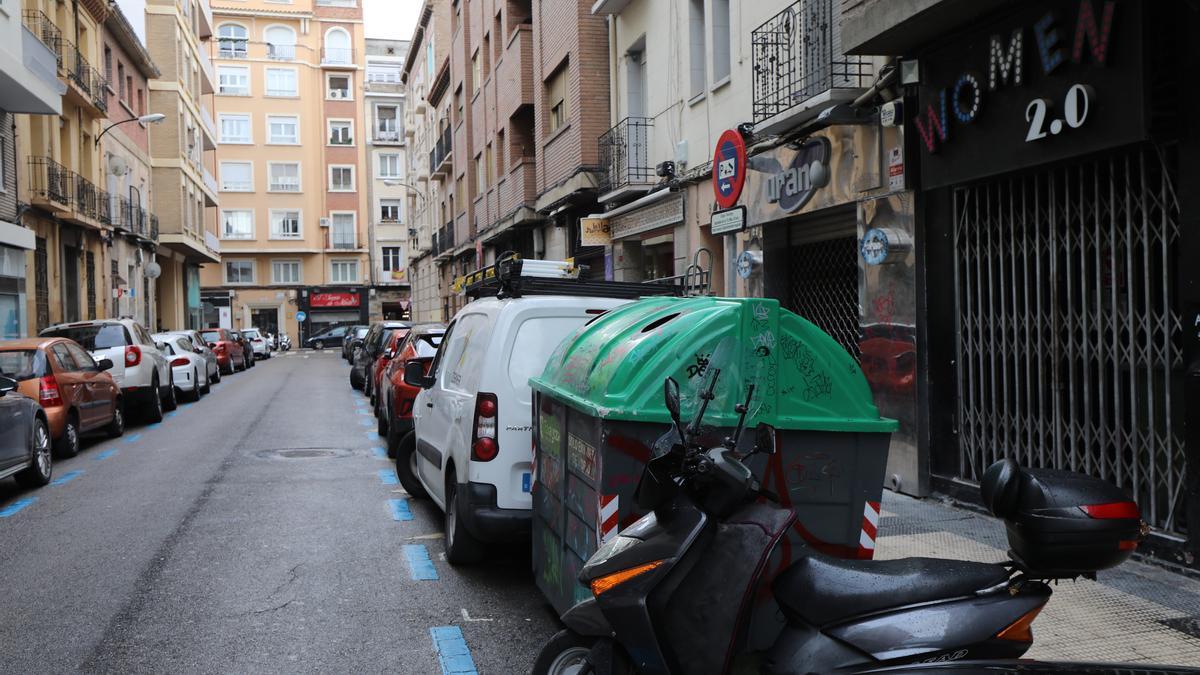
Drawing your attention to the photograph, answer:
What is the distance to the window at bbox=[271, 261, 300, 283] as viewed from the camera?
67.2m

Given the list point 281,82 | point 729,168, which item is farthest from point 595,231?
point 281,82

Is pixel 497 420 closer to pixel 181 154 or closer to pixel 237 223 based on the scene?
pixel 181 154

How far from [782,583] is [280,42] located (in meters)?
70.6

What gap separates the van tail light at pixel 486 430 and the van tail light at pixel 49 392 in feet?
26.3

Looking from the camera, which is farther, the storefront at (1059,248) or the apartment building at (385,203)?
the apartment building at (385,203)

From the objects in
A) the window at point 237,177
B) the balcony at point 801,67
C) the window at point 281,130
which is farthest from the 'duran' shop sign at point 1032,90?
the window at point 281,130

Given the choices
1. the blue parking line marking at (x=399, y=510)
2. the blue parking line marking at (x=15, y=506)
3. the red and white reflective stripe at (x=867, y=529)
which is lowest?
the blue parking line marking at (x=399, y=510)

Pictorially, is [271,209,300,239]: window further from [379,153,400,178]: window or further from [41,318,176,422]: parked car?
[41,318,176,422]: parked car

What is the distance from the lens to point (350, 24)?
6819 centimetres

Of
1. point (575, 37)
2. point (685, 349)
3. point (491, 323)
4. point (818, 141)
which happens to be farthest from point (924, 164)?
point (575, 37)

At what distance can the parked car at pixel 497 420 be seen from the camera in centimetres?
Answer: 620

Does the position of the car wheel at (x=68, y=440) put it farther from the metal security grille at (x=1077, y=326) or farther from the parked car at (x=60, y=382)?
the metal security grille at (x=1077, y=326)

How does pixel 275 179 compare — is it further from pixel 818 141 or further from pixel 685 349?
pixel 685 349

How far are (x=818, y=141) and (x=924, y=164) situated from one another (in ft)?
6.58
